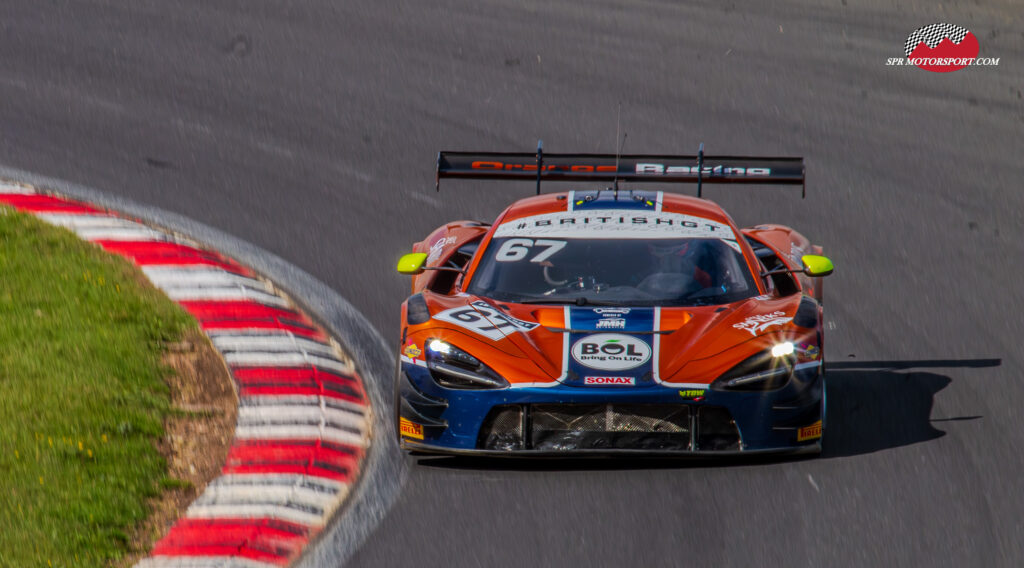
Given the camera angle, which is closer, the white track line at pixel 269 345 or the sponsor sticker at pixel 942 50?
the white track line at pixel 269 345

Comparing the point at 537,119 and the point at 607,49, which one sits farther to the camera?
the point at 607,49

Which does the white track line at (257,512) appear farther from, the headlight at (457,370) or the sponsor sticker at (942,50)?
the sponsor sticker at (942,50)

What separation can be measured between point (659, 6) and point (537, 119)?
436 centimetres

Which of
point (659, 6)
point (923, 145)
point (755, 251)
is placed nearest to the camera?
point (755, 251)

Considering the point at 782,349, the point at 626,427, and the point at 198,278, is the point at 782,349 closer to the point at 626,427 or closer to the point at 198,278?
the point at 626,427

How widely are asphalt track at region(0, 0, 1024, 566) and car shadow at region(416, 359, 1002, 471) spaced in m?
0.02

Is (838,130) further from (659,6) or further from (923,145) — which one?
(659,6)

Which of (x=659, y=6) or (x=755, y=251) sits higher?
(x=659, y=6)

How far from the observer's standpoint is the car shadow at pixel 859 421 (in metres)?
7.30

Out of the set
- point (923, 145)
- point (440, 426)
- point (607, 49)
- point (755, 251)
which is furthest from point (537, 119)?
point (440, 426)

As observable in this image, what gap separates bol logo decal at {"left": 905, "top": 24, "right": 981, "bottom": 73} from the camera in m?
16.5

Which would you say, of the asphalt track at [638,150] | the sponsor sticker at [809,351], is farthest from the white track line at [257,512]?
the sponsor sticker at [809,351]

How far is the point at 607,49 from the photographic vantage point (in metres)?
16.5

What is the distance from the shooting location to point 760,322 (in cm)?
750
